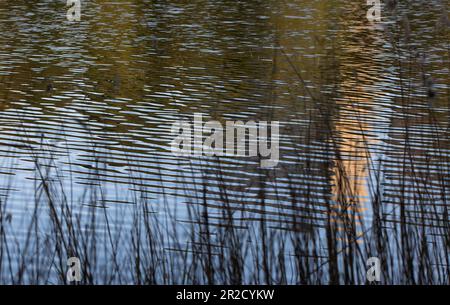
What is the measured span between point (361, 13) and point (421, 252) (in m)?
15.0

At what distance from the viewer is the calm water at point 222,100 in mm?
5031

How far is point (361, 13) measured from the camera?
18328 millimetres

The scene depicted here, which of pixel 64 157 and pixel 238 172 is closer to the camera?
pixel 238 172

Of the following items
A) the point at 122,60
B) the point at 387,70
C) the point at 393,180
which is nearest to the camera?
the point at 393,180

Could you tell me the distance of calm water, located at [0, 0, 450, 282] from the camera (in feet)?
16.5

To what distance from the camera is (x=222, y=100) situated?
9297mm

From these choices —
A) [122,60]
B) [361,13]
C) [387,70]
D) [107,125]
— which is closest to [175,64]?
[122,60]

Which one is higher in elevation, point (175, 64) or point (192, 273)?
point (175, 64)

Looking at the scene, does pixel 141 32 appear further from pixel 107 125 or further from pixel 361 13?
pixel 107 125

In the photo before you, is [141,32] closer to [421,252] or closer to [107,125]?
[107,125]

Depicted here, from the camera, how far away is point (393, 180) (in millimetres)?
6098
